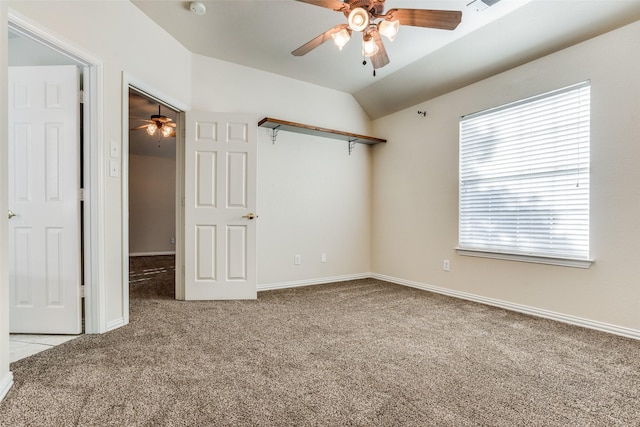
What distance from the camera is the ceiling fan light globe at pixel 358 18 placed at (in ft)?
6.45

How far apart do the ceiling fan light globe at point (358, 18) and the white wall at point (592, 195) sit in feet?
6.56

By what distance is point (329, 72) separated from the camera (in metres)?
3.89

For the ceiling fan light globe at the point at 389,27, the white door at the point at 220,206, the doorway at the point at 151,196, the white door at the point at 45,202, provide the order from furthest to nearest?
the doorway at the point at 151,196 → the white door at the point at 220,206 → the white door at the point at 45,202 → the ceiling fan light globe at the point at 389,27

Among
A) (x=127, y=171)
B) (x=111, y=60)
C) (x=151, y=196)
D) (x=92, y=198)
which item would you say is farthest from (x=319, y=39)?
(x=151, y=196)

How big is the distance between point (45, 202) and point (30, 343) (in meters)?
1.03

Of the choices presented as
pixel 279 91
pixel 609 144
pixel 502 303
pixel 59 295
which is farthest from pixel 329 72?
pixel 59 295

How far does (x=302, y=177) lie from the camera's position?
4.18 m

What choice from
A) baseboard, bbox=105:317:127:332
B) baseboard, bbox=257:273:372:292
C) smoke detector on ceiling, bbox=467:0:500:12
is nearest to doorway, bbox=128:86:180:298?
baseboard, bbox=257:273:372:292

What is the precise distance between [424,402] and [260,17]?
322cm

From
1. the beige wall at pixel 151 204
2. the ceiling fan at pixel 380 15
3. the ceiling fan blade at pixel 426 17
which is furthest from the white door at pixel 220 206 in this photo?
the beige wall at pixel 151 204

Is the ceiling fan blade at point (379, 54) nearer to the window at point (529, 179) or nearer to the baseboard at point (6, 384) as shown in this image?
the window at point (529, 179)

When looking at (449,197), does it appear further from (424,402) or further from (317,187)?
(424,402)

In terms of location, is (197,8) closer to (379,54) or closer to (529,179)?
(379,54)

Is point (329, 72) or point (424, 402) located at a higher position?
point (329, 72)
